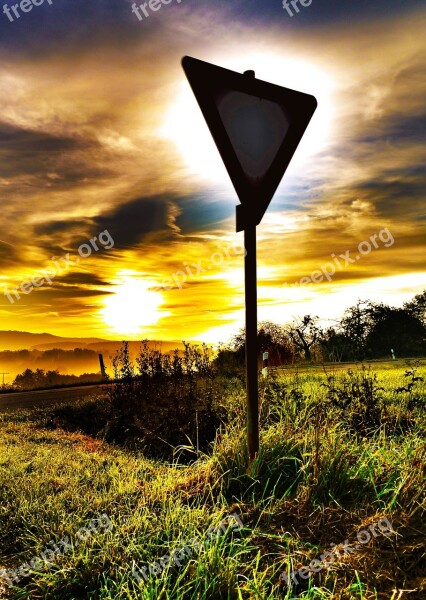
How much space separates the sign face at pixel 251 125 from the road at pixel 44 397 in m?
9.67

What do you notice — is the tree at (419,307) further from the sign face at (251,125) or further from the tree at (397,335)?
the sign face at (251,125)

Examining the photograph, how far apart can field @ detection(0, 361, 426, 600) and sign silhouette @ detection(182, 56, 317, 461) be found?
18.8 inches

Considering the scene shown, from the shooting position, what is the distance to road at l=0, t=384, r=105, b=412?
13.1 meters

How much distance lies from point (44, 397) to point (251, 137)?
12.0 metres

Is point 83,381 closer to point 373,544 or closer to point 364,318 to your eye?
point 364,318

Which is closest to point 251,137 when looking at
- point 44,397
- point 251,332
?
point 251,332

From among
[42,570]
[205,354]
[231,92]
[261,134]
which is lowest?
[42,570]

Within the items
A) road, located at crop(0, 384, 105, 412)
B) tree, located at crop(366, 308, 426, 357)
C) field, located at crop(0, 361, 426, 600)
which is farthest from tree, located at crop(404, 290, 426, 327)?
field, located at crop(0, 361, 426, 600)

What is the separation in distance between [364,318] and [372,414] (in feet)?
63.3

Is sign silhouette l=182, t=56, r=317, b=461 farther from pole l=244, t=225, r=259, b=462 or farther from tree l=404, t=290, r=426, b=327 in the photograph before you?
tree l=404, t=290, r=426, b=327

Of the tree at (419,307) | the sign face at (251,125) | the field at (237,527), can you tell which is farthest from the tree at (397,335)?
the sign face at (251,125)

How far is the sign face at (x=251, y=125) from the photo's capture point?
4.28m

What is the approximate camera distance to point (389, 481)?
3.93m

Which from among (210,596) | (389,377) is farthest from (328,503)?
(389,377)
